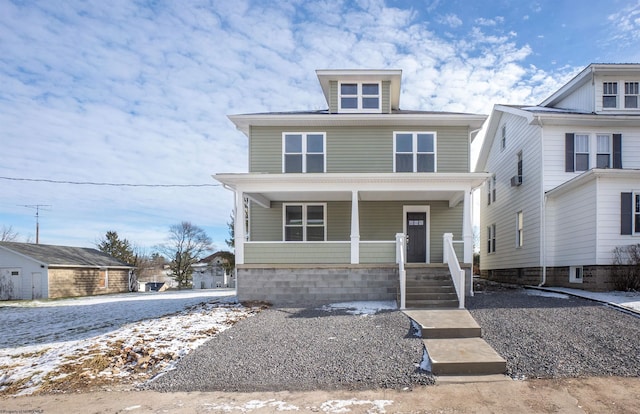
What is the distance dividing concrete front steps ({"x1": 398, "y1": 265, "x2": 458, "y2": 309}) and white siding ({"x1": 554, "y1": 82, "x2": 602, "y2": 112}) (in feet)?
30.6

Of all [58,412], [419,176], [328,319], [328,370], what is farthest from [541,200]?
[58,412]

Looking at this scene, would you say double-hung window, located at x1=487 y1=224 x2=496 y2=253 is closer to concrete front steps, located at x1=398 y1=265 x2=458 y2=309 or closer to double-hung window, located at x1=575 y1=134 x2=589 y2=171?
double-hung window, located at x1=575 y1=134 x2=589 y2=171

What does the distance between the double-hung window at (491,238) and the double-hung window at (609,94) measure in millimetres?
7074

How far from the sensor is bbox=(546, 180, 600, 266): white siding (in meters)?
10.9

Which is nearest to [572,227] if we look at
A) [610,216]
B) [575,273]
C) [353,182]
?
[610,216]

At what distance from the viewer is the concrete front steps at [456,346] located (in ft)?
16.8

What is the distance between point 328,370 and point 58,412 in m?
3.33

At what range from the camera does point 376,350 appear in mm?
5898

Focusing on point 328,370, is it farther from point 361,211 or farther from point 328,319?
point 361,211

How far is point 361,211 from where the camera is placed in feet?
44.5

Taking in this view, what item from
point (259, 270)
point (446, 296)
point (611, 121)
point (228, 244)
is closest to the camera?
point (446, 296)

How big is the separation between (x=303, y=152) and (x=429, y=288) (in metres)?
6.60

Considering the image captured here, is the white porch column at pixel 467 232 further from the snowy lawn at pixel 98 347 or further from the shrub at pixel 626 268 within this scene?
the snowy lawn at pixel 98 347

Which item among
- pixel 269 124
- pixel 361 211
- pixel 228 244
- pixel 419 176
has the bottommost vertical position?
pixel 228 244
